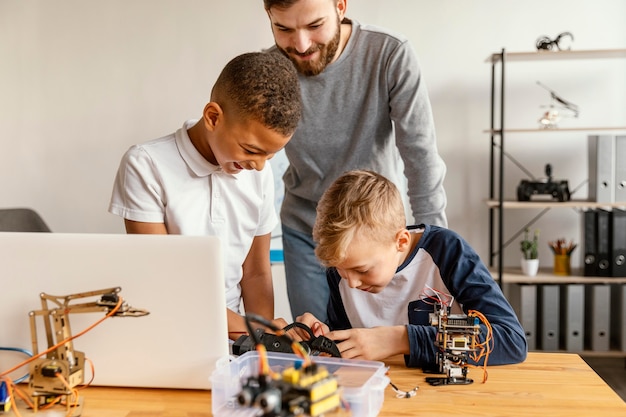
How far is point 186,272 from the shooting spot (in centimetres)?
108

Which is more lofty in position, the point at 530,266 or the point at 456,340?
the point at 456,340

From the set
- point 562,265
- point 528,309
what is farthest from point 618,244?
point 528,309

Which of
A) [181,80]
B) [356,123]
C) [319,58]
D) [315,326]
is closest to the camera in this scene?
[315,326]

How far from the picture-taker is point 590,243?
3340 millimetres

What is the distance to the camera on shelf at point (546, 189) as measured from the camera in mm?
3318

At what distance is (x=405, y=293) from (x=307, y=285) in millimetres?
530

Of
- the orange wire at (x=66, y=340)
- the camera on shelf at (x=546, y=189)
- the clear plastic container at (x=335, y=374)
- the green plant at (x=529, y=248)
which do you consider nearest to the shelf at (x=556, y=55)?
the camera on shelf at (x=546, y=189)

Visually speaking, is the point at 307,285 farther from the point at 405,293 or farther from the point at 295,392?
the point at 295,392

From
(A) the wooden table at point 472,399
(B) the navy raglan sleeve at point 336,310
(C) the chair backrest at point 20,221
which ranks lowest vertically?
(A) the wooden table at point 472,399

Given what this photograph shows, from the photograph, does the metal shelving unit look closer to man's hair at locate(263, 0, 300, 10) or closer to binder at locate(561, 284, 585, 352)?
binder at locate(561, 284, 585, 352)

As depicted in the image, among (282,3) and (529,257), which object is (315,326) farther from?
(529,257)

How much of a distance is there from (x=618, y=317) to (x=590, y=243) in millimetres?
Answer: 376

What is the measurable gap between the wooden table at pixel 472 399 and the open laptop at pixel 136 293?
4cm

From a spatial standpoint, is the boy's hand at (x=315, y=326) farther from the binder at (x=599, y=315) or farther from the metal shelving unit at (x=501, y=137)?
the binder at (x=599, y=315)
